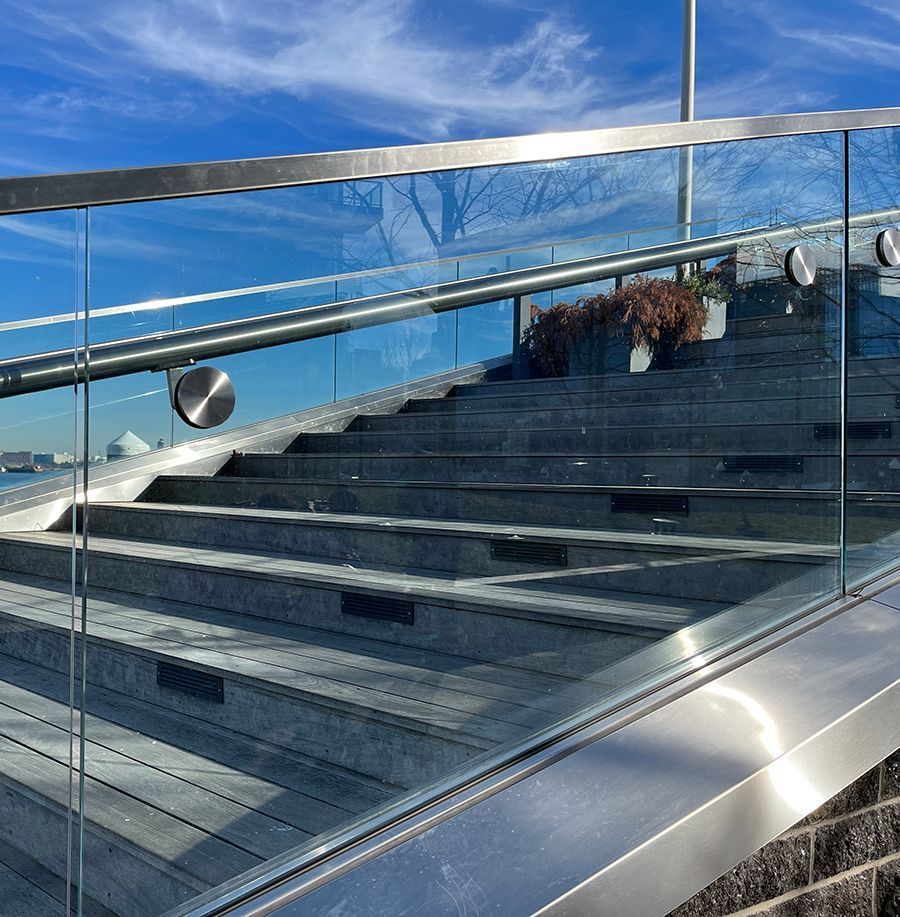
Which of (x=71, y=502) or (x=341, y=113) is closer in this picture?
(x=71, y=502)

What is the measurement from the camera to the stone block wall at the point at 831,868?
1.54 meters

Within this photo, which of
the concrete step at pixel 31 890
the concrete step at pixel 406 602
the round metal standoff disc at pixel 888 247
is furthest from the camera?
the round metal standoff disc at pixel 888 247

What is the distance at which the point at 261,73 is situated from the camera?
21.1 metres

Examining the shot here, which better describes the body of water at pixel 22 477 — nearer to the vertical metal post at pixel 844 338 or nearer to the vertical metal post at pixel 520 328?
the vertical metal post at pixel 520 328

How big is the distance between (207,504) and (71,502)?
247mm

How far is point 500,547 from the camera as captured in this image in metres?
1.61

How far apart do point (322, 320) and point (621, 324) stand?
65cm

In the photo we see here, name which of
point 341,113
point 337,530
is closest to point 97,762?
point 337,530

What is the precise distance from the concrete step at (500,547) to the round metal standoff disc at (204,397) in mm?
136

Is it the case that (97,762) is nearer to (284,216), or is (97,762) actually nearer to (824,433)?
(284,216)

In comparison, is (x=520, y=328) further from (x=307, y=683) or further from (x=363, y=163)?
(x=307, y=683)

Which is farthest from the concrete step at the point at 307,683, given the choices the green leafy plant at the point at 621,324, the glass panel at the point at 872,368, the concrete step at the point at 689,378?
the glass panel at the point at 872,368

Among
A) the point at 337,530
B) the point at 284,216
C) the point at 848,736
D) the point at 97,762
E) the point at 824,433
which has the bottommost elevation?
the point at 848,736

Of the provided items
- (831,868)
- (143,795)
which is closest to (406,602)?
(143,795)
